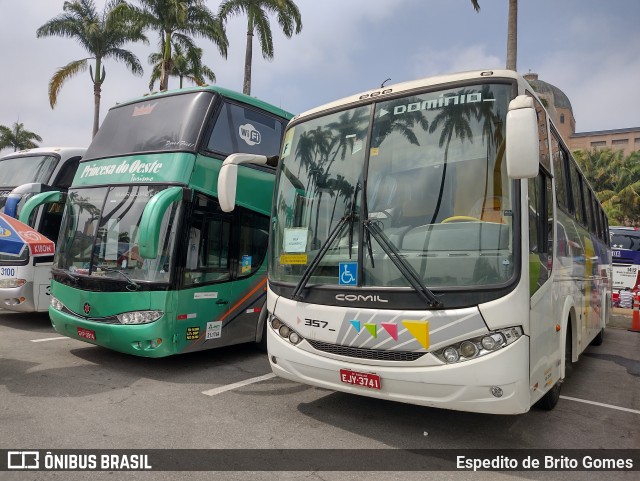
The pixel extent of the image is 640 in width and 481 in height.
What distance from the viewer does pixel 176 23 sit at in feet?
62.0

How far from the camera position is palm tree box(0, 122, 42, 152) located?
1614 inches

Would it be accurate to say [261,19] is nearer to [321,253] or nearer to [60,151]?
[60,151]

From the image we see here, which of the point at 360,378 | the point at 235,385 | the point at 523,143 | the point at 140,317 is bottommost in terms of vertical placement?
the point at 235,385

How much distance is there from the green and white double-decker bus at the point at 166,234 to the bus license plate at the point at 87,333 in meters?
0.02

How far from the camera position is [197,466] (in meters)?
3.79

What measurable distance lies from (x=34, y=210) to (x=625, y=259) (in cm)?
1880

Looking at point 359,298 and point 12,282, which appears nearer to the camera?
point 359,298

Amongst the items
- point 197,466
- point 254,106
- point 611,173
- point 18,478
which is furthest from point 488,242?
point 611,173

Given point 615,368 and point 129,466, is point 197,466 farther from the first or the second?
point 615,368

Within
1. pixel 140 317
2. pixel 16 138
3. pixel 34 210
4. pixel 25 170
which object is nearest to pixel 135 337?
pixel 140 317

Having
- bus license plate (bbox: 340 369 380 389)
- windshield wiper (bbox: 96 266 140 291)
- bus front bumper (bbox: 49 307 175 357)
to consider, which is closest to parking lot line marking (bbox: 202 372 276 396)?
bus front bumper (bbox: 49 307 175 357)

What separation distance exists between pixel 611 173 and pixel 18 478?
49627 mm

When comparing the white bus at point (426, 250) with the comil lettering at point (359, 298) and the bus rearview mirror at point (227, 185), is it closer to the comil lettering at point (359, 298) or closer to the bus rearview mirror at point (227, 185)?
the comil lettering at point (359, 298)

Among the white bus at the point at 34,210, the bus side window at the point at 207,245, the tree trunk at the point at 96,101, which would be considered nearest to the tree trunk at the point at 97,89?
the tree trunk at the point at 96,101
